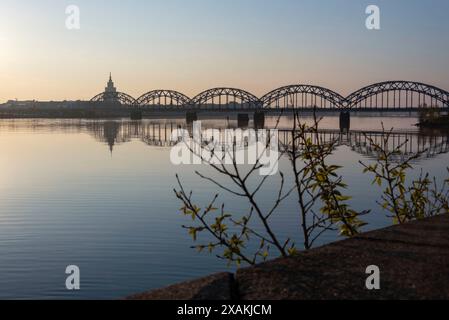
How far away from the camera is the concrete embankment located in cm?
382

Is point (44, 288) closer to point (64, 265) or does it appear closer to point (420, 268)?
point (64, 265)

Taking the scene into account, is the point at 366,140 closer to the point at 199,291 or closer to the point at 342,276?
the point at 342,276

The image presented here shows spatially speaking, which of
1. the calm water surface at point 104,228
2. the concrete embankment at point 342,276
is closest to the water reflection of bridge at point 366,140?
the calm water surface at point 104,228

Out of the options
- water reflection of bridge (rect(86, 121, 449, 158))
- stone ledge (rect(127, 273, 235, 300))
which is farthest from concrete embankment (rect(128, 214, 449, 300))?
water reflection of bridge (rect(86, 121, 449, 158))

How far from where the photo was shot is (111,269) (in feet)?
61.0

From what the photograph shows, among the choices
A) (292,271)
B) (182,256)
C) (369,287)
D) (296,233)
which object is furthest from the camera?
(296,233)

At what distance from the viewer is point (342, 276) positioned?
13.9 feet

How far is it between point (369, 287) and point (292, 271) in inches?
24.2

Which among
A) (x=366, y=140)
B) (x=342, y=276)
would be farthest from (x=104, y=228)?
(x=366, y=140)

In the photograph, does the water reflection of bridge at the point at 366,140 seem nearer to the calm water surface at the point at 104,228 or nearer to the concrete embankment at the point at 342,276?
the calm water surface at the point at 104,228

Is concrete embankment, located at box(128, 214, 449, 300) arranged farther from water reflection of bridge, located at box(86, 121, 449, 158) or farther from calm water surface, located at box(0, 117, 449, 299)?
water reflection of bridge, located at box(86, 121, 449, 158)

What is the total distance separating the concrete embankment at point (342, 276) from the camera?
3.82 metres
